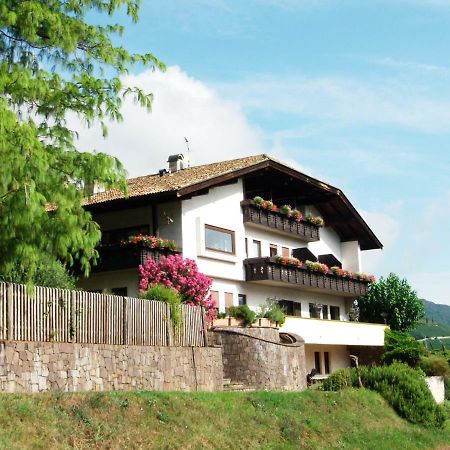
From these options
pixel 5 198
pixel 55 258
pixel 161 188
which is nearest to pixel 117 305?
pixel 55 258

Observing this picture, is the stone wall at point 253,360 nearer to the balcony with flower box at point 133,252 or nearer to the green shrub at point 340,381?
the green shrub at point 340,381

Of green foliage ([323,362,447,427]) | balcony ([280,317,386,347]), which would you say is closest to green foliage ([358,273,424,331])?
balcony ([280,317,386,347])

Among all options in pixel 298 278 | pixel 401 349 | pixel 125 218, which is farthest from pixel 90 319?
pixel 401 349

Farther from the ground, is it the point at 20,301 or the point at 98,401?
the point at 20,301

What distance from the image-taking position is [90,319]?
67.1 ft

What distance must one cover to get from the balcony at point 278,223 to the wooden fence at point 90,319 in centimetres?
1298

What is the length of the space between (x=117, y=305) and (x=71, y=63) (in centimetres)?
770

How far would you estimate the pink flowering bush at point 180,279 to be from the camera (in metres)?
31.1

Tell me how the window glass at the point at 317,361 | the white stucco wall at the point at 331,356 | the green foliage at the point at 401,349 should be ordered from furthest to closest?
the window glass at the point at 317,361 → the white stucco wall at the point at 331,356 → the green foliage at the point at 401,349

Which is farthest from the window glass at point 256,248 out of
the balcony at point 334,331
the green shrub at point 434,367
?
the green shrub at point 434,367

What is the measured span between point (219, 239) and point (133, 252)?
576 cm

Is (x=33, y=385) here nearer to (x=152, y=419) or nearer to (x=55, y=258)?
(x=152, y=419)

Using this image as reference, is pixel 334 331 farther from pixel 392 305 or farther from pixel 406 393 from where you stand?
pixel 406 393

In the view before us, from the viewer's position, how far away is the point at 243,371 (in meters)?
27.9
